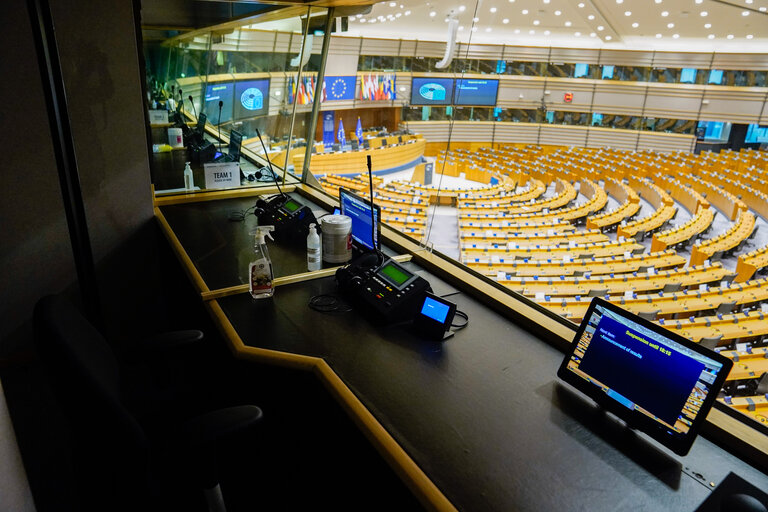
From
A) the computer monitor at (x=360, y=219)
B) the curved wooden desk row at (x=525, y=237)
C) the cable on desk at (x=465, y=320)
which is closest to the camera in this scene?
the cable on desk at (x=465, y=320)

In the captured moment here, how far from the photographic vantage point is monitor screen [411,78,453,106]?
63.2ft

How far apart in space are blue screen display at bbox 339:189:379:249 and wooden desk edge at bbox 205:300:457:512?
73 centimetres

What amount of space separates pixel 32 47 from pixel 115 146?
0.58 meters

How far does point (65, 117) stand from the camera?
2102mm

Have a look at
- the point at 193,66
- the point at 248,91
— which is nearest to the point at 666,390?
the point at 248,91

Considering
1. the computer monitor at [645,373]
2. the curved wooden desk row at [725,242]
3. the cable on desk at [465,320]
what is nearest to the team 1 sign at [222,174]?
the cable on desk at [465,320]

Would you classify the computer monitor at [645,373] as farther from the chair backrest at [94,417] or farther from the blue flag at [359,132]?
the blue flag at [359,132]

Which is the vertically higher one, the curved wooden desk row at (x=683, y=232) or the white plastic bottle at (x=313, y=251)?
the white plastic bottle at (x=313, y=251)

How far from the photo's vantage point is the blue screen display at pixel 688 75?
18.4 meters

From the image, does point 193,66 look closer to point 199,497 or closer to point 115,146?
point 115,146

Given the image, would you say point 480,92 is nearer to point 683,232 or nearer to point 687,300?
point 683,232

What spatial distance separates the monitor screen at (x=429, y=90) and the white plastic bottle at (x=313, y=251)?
18.2 m

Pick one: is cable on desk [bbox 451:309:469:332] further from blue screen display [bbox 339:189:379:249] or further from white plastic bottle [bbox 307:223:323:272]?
white plastic bottle [bbox 307:223:323:272]

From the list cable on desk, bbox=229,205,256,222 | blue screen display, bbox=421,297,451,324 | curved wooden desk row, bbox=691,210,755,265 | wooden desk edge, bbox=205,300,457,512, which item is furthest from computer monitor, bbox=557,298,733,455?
curved wooden desk row, bbox=691,210,755,265
